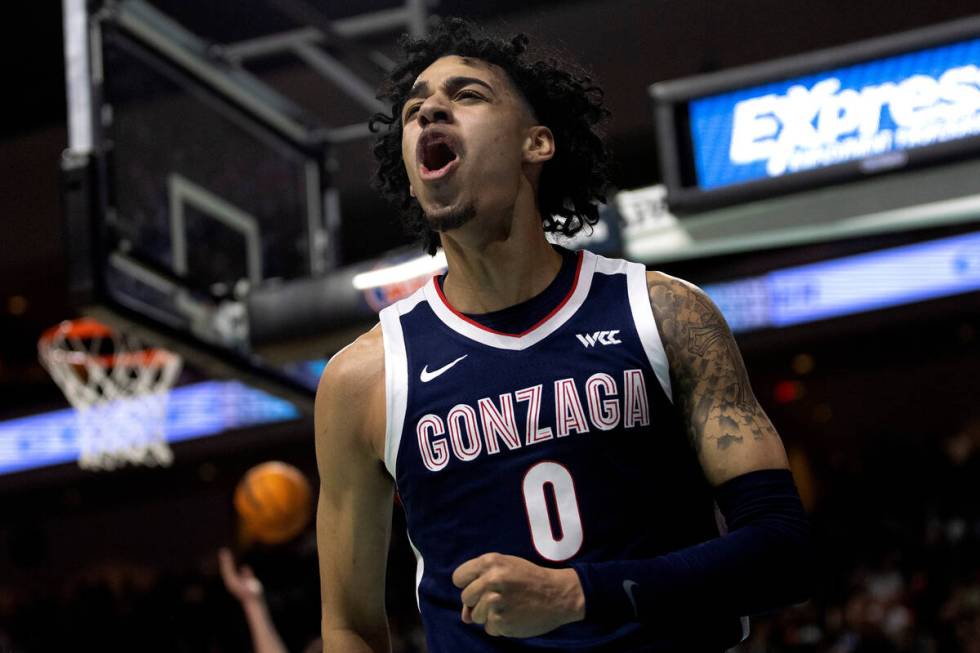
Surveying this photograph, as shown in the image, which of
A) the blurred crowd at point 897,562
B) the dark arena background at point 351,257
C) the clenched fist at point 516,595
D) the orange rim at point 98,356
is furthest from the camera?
the blurred crowd at point 897,562

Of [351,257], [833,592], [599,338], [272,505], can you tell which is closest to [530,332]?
[599,338]

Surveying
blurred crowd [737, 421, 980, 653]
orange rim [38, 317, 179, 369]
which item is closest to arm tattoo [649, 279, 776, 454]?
orange rim [38, 317, 179, 369]

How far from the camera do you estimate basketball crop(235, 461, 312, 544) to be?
7.49 meters

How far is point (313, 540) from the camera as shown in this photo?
15.1 metres

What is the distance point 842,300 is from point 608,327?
9.94 meters

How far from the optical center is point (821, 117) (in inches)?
206

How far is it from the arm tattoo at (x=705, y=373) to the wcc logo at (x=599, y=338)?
85 millimetres

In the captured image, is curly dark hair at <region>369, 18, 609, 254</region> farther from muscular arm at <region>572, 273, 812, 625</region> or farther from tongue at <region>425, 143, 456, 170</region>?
muscular arm at <region>572, 273, 812, 625</region>

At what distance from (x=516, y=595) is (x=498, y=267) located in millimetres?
795

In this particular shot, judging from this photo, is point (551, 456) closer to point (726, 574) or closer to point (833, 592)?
point (726, 574)

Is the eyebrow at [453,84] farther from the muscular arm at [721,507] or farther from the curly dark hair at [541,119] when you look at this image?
the muscular arm at [721,507]

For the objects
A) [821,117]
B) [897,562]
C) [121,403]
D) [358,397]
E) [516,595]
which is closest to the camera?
[516,595]

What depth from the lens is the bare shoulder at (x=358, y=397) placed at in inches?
99.3

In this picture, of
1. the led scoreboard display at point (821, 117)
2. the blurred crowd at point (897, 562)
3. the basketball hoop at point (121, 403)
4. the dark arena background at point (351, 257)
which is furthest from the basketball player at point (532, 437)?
the blurred crowd at point (897, 562)
